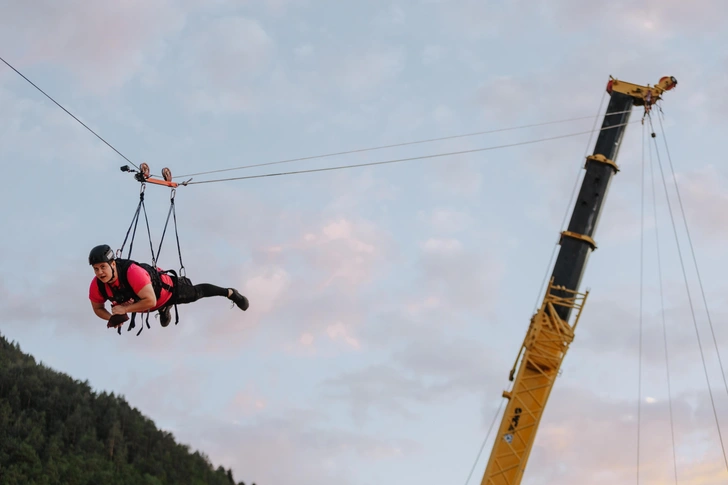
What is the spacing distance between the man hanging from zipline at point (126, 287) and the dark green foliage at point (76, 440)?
50670mm

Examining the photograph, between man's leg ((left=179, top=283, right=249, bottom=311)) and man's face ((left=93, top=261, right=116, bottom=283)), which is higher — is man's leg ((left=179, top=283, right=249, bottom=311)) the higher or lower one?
the higher one

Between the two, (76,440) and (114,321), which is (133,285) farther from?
(76,440)

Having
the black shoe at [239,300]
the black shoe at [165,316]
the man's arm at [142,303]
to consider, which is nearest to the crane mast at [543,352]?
the black shoe at [239,300]

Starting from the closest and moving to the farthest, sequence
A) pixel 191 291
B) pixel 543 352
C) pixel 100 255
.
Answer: pixel 100 255
pixel 191 291
pixel 543 352

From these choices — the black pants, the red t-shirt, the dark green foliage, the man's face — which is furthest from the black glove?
the dark green foliage

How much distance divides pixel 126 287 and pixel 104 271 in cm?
48

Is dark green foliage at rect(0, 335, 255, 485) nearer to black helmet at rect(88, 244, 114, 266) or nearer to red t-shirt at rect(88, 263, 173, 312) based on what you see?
red t-shirt at rect(88, 263, 173, 312)

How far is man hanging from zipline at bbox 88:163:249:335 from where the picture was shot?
12477 millimetres

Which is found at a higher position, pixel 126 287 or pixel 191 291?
pixel 191 291

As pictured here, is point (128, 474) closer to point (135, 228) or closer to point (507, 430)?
point (507, 430)

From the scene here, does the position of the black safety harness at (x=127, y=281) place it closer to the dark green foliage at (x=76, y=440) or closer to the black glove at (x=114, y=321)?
the black glove at (x=114, y=321)

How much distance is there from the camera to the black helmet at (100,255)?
1225 cm

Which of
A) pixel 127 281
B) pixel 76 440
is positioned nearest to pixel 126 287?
pixel 127 281

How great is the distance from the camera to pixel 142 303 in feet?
42.2
